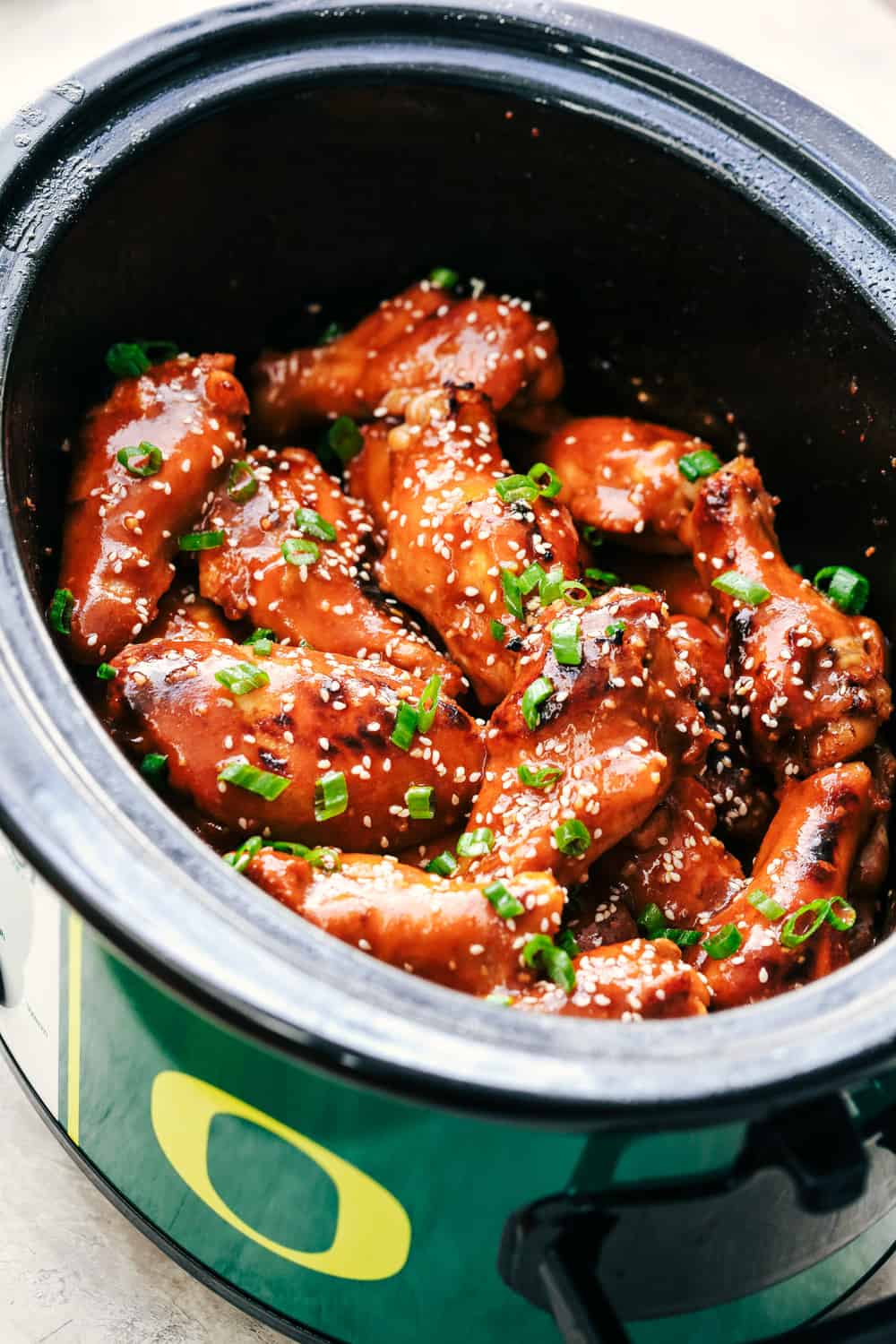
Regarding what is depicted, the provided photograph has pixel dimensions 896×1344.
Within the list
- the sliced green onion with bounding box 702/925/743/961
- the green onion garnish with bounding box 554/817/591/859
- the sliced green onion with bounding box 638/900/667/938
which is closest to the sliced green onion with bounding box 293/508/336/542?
the green onion garnish with bounding box 554/817/591/859

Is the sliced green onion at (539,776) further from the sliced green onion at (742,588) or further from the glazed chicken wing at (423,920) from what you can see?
the sliced green onion at (742,588)

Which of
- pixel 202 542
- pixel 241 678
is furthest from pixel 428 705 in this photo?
pixel 202 542

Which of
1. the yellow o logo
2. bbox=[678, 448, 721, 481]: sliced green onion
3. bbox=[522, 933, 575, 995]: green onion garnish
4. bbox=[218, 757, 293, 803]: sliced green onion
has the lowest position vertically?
the yellow o logo

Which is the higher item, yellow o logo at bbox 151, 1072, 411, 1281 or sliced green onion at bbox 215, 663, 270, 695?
sliced green onion at bbox 215, 663, 270, 695

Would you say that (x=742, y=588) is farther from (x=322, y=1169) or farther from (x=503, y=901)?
(x=322, y=1169)

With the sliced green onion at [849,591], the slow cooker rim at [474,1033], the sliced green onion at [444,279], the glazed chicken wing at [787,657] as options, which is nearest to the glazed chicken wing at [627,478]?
the glazed chicken wing at [787,657]

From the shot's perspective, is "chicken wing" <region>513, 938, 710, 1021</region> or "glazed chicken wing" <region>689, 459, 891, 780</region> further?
"glazed chicken wing" <region>689, 459, 891, 780</region>

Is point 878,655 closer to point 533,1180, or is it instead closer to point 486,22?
point 533,1180

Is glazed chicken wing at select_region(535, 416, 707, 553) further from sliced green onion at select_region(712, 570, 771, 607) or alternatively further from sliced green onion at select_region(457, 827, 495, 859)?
sliced green onion at select_region(457, 827, 495, 859)
